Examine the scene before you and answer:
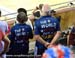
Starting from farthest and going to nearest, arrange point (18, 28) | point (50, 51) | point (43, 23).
→ point (18, 28), point (43, 23), point (50, 51)

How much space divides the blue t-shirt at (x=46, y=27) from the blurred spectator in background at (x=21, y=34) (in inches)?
12.6

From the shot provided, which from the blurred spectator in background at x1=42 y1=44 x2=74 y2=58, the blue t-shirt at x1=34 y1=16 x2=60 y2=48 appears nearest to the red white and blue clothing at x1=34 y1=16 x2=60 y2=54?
the blue t-shirt at x1=34 y1=16 x2=60 y2=48

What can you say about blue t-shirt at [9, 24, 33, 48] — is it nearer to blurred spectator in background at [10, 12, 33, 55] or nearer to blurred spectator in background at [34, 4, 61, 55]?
blurred spectator in background at [10, 12, 33, 55]

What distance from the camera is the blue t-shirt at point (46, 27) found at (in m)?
5.11

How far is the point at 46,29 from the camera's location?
5.12 metres

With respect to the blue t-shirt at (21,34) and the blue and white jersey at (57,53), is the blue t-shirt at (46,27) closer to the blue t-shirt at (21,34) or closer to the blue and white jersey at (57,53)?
the blue t-shirt at (21,34)

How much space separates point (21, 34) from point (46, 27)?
52 cm

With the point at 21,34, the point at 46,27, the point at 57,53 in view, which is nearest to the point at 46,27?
the point at 46,27

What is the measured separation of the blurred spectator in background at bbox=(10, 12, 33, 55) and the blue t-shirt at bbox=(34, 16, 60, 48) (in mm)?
320

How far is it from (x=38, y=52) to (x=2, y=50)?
30.8 inches

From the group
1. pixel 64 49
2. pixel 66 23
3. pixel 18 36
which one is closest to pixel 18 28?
pixel 18 36

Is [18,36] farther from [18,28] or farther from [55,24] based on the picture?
[55,24]

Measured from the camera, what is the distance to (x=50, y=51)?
2182 mm

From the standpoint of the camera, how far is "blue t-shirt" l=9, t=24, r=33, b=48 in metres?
5.45
